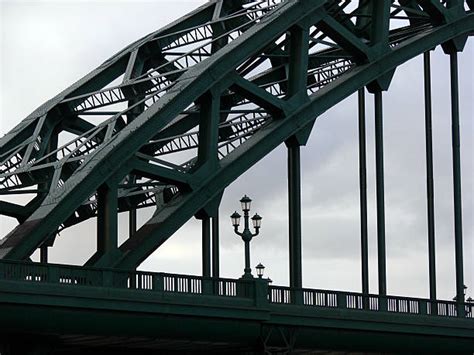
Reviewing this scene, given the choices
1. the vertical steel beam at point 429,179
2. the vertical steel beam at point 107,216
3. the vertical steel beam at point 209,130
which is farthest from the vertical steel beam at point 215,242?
the vertical steel beam at point 429,179

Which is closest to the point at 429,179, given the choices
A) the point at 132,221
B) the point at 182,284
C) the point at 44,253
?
the point at 132,221

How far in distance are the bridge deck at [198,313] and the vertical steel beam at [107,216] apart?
2320mm

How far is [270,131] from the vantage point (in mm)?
63750

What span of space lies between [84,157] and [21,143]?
31.5 ft

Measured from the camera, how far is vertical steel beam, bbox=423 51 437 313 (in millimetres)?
70750

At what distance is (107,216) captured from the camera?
5731 cm

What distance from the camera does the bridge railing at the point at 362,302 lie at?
200 feet

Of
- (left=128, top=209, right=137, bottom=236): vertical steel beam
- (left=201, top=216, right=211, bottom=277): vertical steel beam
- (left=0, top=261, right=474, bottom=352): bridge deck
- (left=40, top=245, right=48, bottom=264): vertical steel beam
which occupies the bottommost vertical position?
(left=0, top=261, right=474, bottom=352): bridge deck

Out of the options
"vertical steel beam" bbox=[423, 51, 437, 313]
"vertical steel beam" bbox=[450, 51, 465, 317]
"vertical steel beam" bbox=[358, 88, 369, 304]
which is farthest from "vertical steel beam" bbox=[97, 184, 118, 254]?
"vertical steel beam" bbox=[450, 51, 465, 317]

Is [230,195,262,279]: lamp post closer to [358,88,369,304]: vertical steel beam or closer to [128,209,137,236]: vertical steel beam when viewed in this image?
[358,88,369,304]: vertical steel beam

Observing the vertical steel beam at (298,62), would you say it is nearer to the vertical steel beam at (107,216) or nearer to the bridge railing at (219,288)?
the bridge railing at (219,288)

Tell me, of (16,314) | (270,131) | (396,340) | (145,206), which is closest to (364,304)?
(396,340)

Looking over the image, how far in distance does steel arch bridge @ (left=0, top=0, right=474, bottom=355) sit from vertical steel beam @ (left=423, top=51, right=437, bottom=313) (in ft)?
0.23

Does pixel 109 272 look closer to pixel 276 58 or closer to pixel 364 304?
pixel 364 304
